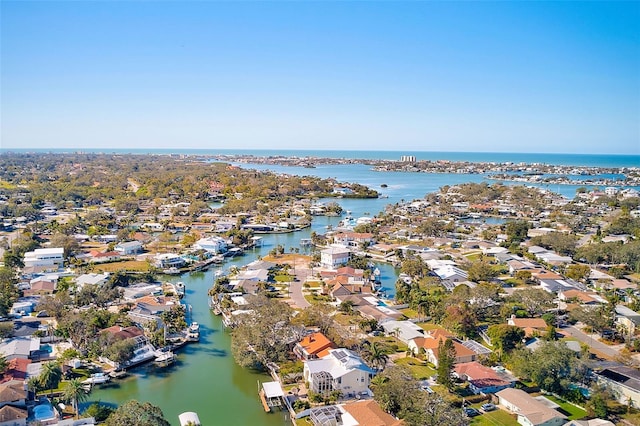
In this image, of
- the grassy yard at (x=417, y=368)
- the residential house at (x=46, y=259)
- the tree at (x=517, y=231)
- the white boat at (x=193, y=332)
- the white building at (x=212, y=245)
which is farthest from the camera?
the tree at (x=517, y=231)

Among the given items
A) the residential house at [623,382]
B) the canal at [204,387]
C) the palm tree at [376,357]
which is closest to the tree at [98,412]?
the canal at [204,387]

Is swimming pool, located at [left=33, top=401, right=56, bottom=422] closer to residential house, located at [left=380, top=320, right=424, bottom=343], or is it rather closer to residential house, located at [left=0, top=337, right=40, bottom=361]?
residential house, located at [left=0, top=337, right=40, bottom=361]

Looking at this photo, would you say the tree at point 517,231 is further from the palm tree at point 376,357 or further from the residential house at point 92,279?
the residential house at point 92,279

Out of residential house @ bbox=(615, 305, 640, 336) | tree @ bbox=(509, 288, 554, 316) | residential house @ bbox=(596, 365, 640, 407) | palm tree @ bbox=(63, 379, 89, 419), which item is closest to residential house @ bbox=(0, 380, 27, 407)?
palm tree @ bbox=(63, 379, 89, 419)

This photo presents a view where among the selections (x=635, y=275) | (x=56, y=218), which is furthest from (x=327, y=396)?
(x=56, y=218)

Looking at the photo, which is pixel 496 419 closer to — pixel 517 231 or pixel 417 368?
pixel 417 368

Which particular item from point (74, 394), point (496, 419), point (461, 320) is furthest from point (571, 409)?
point (74, 394)
